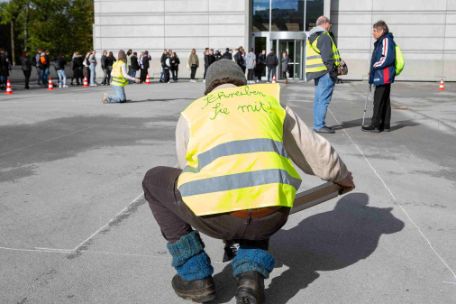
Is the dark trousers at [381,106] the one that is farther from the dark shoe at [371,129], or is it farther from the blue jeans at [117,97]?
the blue jeans at [117,97]

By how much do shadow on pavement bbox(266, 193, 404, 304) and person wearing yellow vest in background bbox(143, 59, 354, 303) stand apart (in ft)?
1.49

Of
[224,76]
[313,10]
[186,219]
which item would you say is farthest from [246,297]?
[313,10]

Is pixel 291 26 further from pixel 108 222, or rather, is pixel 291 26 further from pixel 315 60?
pixel 108 222

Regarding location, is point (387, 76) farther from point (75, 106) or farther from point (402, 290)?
point (75, 106)

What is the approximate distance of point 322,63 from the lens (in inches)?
360

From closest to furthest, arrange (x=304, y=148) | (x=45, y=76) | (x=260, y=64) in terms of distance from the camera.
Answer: (x=304, y=148)
(x=45, y=76)
(x=260, y=64)

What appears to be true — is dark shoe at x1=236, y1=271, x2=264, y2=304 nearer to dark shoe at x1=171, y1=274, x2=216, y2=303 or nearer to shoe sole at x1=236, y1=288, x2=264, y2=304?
shoe sole at x1=236, y1=288, x2=264, y2=304

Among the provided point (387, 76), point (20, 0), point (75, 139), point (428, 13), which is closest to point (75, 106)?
point (75, 139)

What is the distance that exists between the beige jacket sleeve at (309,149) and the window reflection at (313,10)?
2925 centimetres

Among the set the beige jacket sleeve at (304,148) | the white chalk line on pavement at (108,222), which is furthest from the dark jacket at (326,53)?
the beige jacket sleeve at (304,148)

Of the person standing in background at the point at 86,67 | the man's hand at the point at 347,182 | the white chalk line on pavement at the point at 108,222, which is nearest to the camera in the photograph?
the man's hand at the point at 347,182

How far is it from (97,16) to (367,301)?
33.4 meters

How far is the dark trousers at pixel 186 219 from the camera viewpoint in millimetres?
2762

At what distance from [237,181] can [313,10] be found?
3017 centimetres
